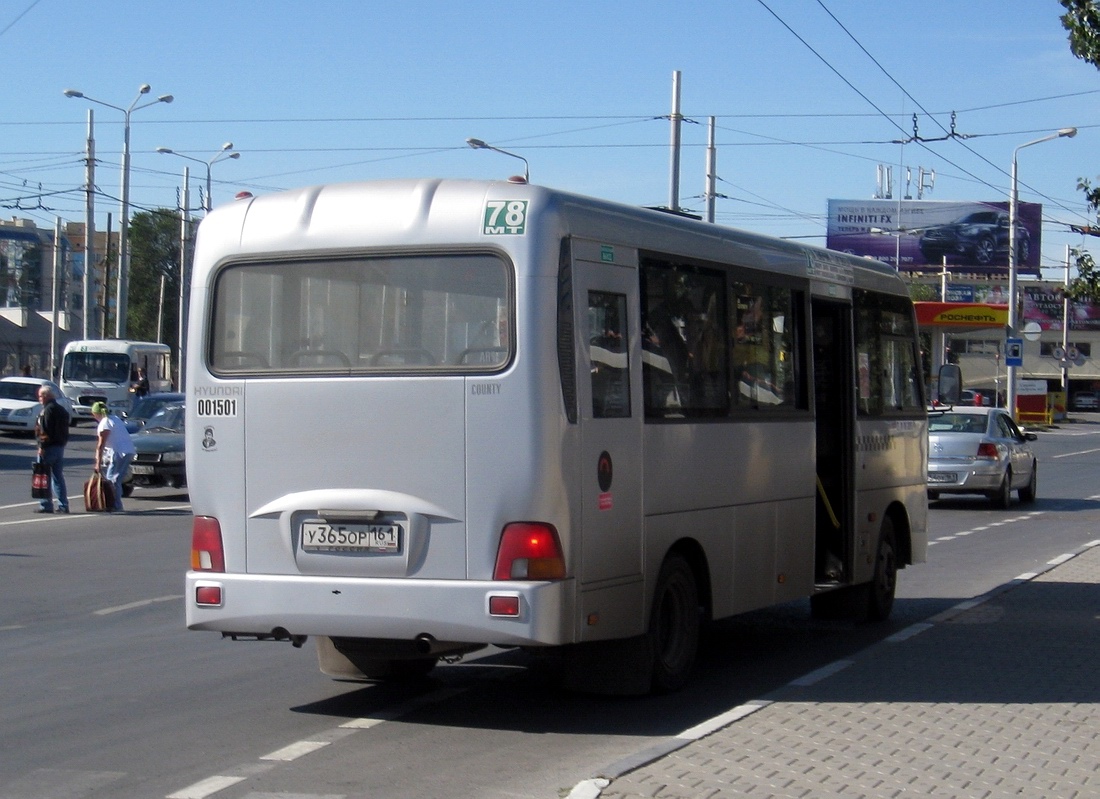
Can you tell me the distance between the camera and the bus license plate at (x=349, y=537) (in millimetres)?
7719

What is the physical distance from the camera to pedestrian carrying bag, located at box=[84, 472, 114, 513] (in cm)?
2189

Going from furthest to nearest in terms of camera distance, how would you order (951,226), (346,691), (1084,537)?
(951,226) → (1084,537) → (346,691)

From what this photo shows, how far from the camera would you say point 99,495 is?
21.9 metres

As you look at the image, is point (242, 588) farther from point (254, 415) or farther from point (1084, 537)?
point (1084, 537)

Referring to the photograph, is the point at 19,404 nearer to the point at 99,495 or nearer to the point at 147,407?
the point at 147,407

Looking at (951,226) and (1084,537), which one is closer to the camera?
(1084,537)

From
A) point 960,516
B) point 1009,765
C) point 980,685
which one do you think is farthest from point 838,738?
point 960,516

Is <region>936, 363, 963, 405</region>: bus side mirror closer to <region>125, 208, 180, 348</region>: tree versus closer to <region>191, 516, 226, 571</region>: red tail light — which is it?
<region>191, 516, 226, 571</region>: red tail light

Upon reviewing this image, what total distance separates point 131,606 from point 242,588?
497cm

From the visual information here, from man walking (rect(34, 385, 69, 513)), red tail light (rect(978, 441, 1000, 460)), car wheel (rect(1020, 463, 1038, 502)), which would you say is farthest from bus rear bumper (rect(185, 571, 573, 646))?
car wheel (rect(1020, 463, 1038, 502))

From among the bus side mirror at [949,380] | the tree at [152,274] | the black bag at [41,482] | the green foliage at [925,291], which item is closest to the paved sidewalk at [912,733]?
the bus side mirror at [949,380]

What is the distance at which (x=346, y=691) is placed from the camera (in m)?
9.05


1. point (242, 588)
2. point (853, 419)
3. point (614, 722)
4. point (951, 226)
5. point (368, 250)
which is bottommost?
point (614, 722)

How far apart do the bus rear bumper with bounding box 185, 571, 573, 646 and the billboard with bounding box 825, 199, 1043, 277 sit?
88802 millimetres
